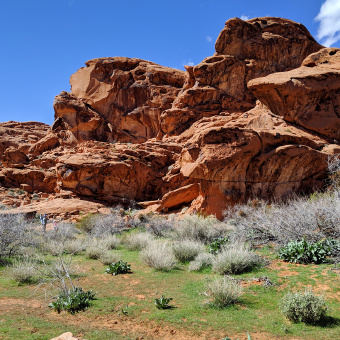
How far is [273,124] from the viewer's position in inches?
833

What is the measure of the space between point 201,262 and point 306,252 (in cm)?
306

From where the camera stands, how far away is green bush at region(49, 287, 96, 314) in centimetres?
537

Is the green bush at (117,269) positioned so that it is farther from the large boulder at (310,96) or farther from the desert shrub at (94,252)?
the large boulder at (310,96)

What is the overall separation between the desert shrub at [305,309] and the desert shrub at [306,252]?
3027 mm

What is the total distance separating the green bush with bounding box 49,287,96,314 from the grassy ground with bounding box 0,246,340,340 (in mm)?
143

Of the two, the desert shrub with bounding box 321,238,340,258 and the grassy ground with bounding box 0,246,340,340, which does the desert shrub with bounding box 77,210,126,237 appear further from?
the desert shrub with bounding box 321,238,340,258

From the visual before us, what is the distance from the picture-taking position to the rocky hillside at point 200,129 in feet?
59.1

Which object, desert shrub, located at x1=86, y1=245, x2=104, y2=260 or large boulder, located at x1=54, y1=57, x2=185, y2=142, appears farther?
large boulder, located at x1=54, y1=57, x2=185, y2=142

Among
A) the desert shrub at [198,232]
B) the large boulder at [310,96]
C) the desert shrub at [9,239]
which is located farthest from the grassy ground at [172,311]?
the large boulder at [310,96]

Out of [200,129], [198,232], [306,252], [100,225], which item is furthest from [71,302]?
[200,129]

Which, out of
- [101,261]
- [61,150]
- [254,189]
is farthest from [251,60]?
[101,261]

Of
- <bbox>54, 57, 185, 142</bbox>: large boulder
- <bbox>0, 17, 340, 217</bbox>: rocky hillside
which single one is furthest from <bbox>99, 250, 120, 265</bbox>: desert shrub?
<bbox>54, 57, 185, 142</bbox>: large boulder

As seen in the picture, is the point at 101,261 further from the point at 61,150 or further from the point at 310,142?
the point at 61,150

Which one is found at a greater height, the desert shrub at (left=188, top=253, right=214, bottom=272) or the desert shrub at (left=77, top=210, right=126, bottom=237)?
the desert shrub at (left=77, top=210, right=126, bottom=237)
